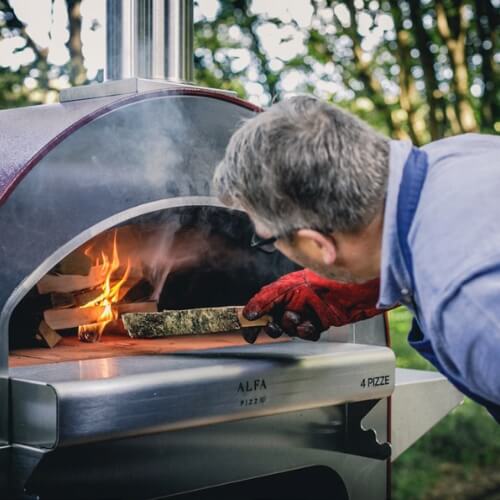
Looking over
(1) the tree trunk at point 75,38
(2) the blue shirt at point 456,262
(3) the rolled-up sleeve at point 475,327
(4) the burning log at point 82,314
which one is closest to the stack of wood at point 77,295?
(4) the burning log at point 82,314

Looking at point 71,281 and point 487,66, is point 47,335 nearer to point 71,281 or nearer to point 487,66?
point 71,281

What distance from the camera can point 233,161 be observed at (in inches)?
62.8

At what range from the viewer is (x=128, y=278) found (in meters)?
2.28

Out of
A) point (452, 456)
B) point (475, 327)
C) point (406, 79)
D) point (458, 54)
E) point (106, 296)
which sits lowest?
point (452, 456)

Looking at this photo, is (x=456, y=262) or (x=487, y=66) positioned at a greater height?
(x=487, y=66)

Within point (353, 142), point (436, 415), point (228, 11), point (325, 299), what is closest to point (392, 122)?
point (228, 11)

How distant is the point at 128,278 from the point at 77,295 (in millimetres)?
157

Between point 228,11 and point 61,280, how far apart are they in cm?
370

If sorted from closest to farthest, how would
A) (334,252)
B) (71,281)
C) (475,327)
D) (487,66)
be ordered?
(475,327), (334,252), (71,281), (487,66)

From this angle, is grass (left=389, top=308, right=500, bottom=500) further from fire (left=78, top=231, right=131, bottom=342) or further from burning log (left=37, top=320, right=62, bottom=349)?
burning log (left=37, top=320, right=62, bottom=349)

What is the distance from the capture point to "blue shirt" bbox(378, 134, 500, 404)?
52.9 inches

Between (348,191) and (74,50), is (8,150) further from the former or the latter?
(74,50)

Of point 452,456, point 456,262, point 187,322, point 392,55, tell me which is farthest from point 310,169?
point 392,55

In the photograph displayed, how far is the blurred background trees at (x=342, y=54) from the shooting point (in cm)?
515
